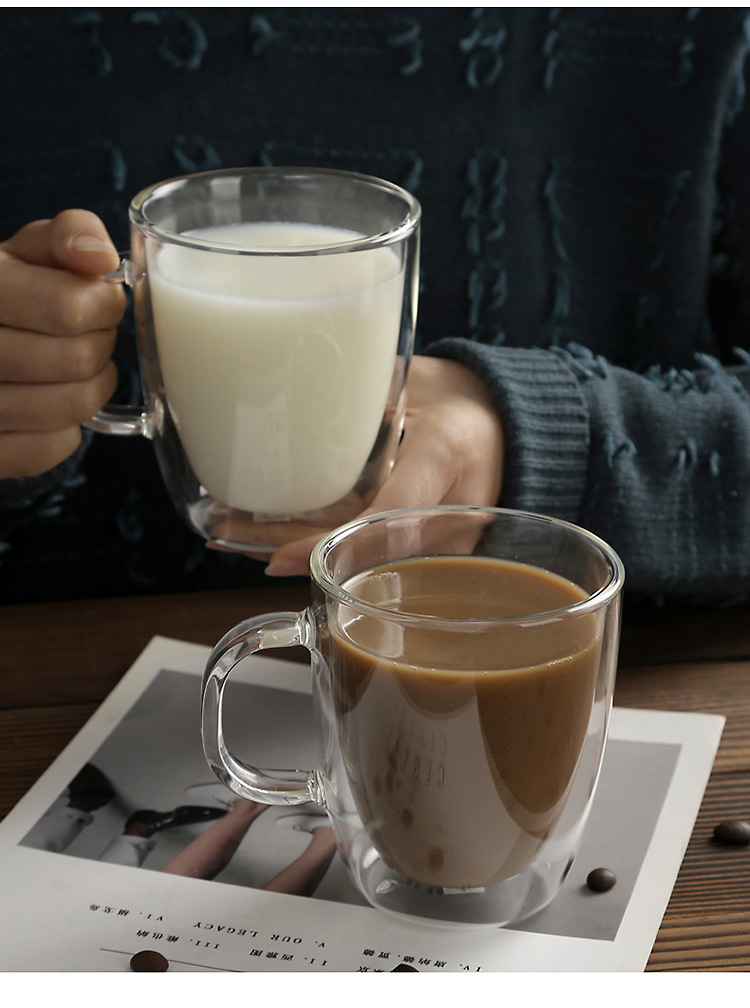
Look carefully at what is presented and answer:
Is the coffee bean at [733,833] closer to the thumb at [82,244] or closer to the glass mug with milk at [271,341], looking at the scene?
the glass mug with milk at [271,341]

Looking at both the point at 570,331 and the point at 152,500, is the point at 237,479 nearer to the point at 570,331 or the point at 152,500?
the point at 152,500

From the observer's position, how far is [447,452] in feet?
2.22

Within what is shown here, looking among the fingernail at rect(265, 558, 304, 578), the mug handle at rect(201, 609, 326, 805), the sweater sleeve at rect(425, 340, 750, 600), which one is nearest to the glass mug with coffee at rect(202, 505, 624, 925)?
the mug handle at rect(201, 609, 326, 805)

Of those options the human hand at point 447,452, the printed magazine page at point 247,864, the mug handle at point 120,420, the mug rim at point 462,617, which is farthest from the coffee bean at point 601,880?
the mug handle at point 120,420

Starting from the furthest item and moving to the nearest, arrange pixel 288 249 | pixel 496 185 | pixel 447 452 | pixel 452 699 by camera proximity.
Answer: pixel 496 185 → pixel 447 452 → pixel 288 249 → pixel 452 699

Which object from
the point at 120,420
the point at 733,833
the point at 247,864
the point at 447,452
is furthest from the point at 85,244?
the point at 733,833

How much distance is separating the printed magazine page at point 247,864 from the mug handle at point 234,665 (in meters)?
0.04

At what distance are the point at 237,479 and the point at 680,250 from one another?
516 mm

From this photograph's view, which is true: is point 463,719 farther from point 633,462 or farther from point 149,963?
point 633,462

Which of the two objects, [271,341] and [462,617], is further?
[271,341]

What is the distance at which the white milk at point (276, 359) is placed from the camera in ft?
1.85

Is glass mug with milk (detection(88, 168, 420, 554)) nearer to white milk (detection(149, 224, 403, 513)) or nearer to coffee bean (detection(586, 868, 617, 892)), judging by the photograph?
white milk (detection(149, 224, 403, 513))

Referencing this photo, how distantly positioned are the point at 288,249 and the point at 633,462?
315 millimetres

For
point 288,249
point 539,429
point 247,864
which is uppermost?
point 288,249
